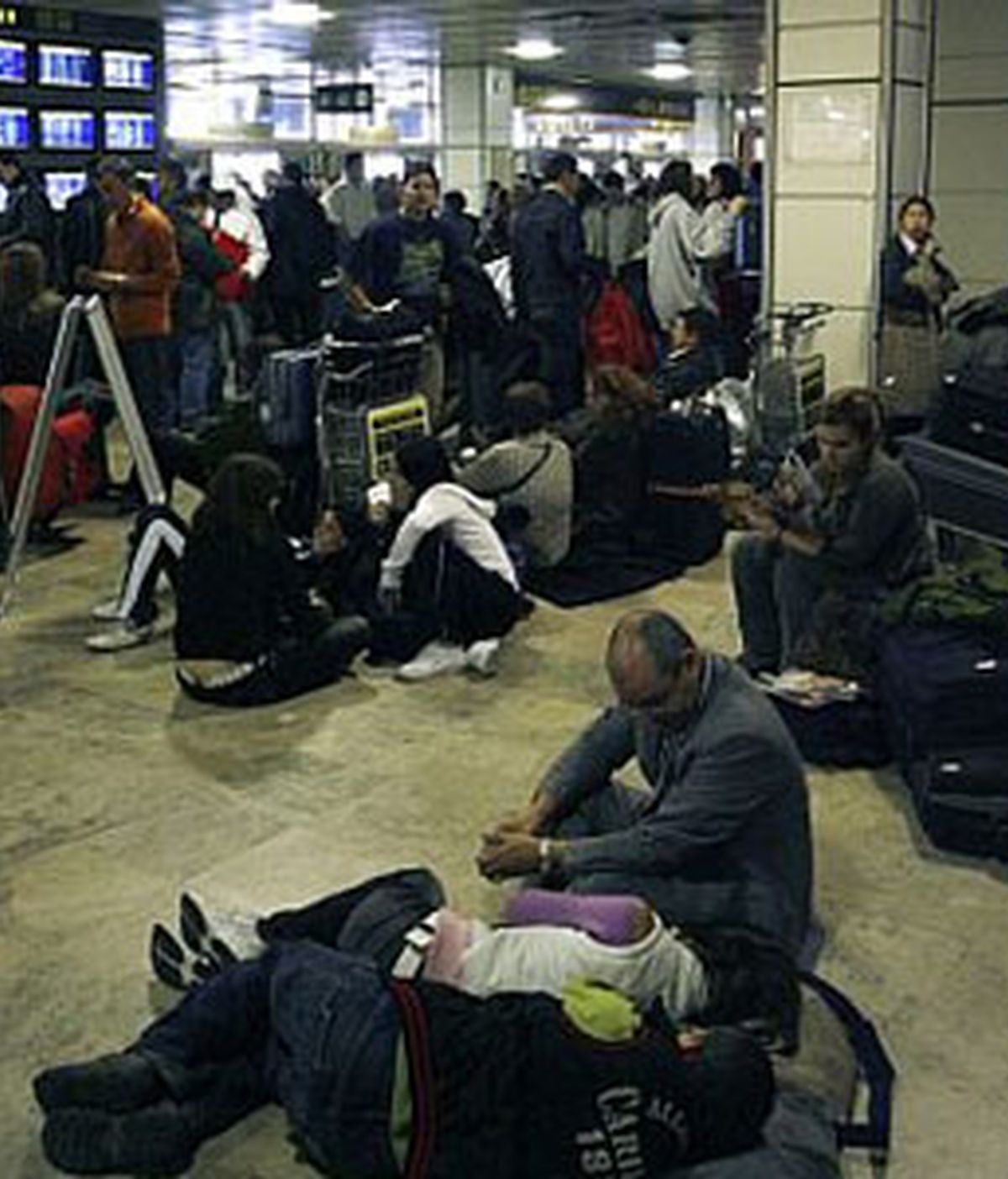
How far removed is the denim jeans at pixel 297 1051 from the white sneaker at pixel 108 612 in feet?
11.4

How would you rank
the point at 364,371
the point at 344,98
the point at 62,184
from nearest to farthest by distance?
the point at 364,371 < the point at 62,184 < the point at 344,98

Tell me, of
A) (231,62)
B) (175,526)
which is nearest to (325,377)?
(175,526)

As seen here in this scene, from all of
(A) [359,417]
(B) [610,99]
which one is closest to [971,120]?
(A) [359,417]

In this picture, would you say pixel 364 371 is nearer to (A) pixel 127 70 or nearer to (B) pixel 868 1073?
(B) pixel 868 1073

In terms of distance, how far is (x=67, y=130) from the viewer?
42.2 feet

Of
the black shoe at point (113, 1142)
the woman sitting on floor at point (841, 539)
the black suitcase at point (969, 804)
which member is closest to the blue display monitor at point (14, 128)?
the woman sitting on floor at point (841, 539)

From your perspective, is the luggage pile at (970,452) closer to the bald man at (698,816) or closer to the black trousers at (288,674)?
the bald man at (698,816)

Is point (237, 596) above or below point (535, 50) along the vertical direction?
below

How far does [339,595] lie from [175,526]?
632 mm

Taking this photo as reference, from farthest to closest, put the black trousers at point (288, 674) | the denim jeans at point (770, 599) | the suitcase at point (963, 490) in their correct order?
the black trousers at point (288, 674)
the denim jeans at point (770, 599)
the suitcase at point (963, 490)

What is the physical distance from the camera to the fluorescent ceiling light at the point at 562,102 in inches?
857

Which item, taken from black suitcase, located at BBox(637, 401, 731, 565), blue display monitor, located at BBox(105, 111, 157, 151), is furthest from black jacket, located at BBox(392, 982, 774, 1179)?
blue display monitor, located at BBox(105, 111, 157, 151)

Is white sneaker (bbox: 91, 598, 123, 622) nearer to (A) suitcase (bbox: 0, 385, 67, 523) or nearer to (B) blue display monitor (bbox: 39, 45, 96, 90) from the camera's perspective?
(A) suitcase (bbox: 0, 385, 67, 523)

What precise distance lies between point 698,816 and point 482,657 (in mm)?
2393
